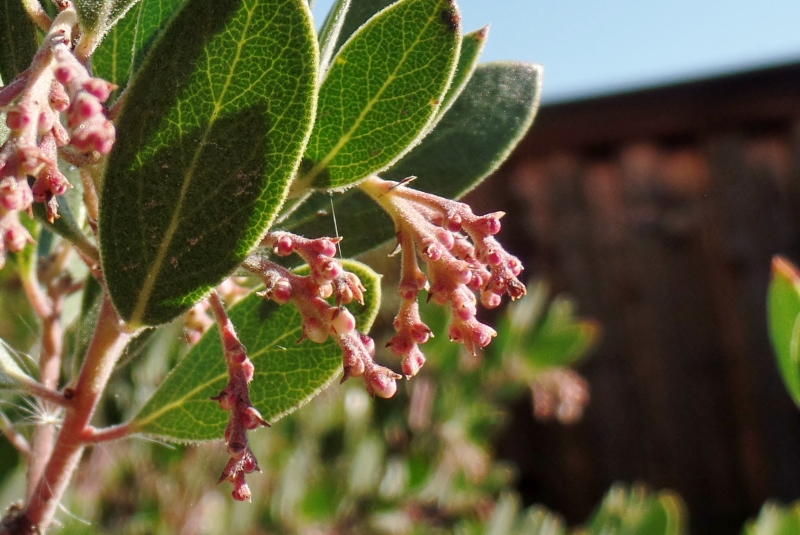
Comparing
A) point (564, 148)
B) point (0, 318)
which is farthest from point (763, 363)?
point (0, 318)

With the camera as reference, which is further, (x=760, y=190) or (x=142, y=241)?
(x=760, y=190)

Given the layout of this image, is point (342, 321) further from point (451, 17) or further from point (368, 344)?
point (451, 17)

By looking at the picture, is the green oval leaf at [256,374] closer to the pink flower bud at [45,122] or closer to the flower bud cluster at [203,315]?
the flower bud cluster at [203,315]

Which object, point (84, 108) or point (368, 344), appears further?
point (368, 344)

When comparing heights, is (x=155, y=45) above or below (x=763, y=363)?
above

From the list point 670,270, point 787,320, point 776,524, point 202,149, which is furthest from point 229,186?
point 670,270

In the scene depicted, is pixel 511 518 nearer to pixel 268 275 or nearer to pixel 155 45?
pixel 268 275
